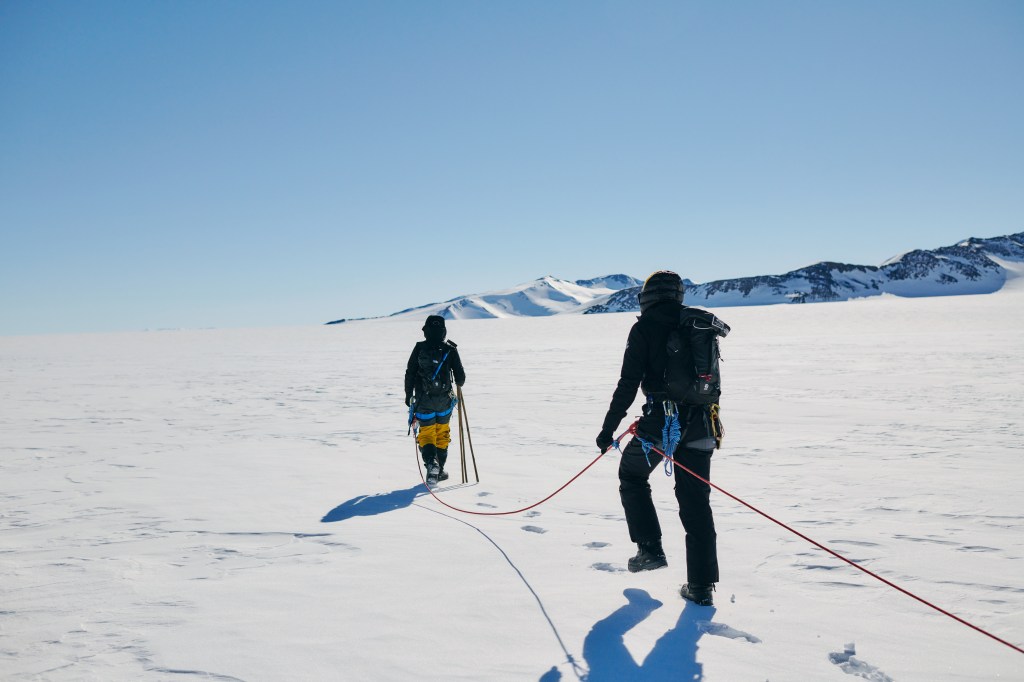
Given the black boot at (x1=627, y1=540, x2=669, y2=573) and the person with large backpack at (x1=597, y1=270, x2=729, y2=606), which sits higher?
the person with large backpack at (x1=597, y1=270, x2=729, y2=606)

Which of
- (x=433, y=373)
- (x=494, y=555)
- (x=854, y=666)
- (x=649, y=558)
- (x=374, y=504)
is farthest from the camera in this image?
(x=433, y=373)

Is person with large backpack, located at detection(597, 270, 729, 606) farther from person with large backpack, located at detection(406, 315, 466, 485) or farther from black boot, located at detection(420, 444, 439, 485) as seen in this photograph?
black boot, located at detection(420, 444, 439, 485)

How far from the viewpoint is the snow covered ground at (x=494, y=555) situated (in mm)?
3273

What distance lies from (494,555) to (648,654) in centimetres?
178

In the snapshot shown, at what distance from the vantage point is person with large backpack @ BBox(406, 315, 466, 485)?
7.58 m

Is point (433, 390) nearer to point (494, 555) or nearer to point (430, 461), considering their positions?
point (430, 461)

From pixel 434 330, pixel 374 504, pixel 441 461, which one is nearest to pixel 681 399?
pixel 374 504

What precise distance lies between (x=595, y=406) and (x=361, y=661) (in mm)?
10545

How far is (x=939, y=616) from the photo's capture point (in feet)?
12.0

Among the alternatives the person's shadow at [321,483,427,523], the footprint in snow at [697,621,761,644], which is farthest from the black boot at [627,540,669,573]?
the person's shadow at [321,483,427,523]

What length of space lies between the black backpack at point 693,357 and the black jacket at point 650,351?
76mm

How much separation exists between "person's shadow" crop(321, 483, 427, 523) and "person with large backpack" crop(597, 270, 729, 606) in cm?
320

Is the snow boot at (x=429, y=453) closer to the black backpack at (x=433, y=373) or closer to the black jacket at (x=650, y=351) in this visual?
the black backpack at (x=433, y=373)

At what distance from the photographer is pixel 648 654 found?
130 inches
